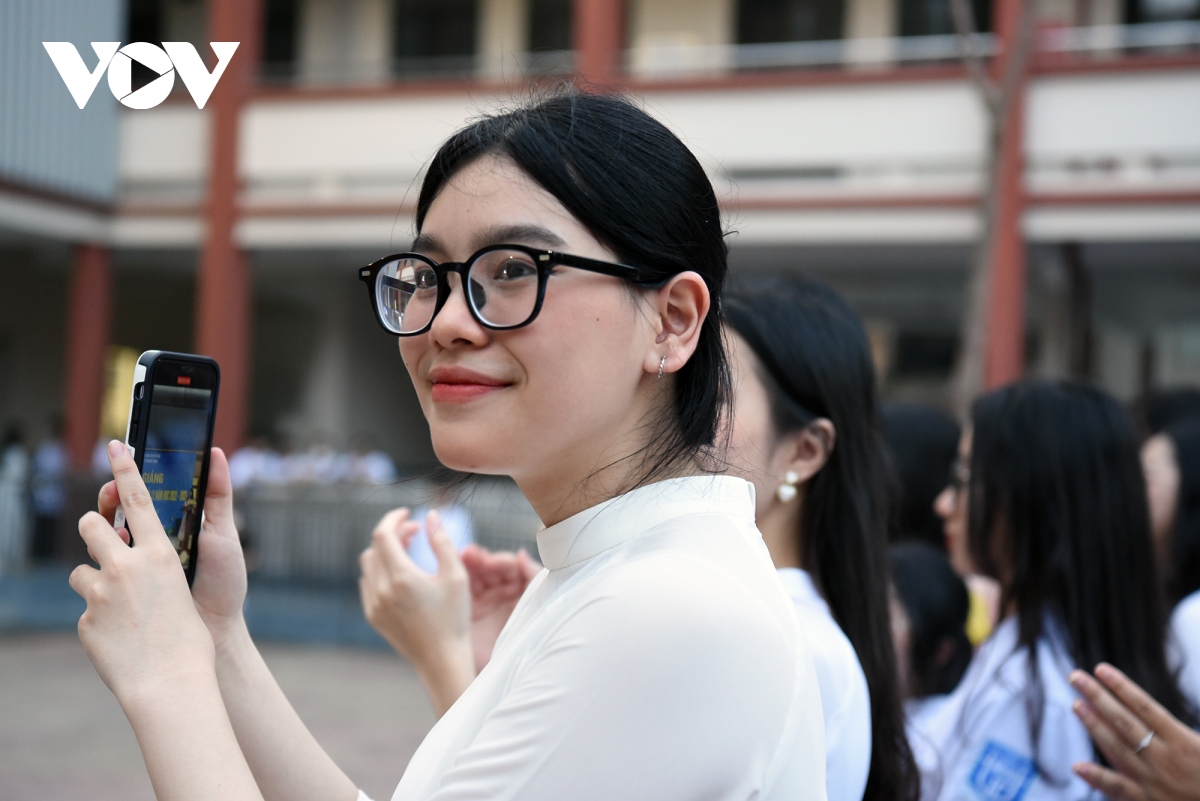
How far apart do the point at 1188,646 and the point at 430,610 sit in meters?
1.65

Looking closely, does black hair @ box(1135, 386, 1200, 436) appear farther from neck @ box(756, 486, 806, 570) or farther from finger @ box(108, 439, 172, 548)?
finger @ box(108, 439, 172, 548)

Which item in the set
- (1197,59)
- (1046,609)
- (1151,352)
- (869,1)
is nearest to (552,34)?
(869,1)

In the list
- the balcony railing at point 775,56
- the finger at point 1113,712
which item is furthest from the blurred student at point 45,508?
the finger at point 1113,712

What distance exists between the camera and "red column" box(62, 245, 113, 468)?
14023 millimetres

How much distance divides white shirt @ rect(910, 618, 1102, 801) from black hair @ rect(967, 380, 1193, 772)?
39 mm

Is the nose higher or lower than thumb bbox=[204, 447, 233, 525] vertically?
higher

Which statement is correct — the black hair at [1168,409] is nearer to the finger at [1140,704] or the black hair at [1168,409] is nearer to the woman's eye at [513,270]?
the finger at [1140,704]

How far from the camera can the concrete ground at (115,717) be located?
5820mm

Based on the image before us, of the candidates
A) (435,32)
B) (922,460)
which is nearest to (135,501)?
(922,460)

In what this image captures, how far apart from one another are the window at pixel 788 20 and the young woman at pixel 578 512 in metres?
14.7

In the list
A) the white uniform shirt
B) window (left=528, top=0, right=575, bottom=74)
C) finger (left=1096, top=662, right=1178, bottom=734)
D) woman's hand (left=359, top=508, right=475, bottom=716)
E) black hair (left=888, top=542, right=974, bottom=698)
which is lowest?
black hair (left=888, top=542, right=974, bottom=698)

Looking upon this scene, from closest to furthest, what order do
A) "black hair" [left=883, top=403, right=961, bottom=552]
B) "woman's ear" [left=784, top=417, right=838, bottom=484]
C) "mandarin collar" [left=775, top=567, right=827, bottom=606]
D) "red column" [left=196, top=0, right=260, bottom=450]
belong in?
1. "mandarin collar" [left=775, top=567, right=827, bottom=606]
2. "woman's ear" [left=784, top=417, right=838, bottom=484]
3. "black hair" [left=883, top=403, right=961, bottom=552]
4. "red column" [left=196, top=0, right=260, bottom=450]

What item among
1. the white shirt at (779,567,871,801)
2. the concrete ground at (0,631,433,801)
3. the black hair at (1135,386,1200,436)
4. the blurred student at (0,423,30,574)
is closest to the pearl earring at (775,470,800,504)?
the white shirt at (779,567,871,801)

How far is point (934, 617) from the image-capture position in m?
3.32
